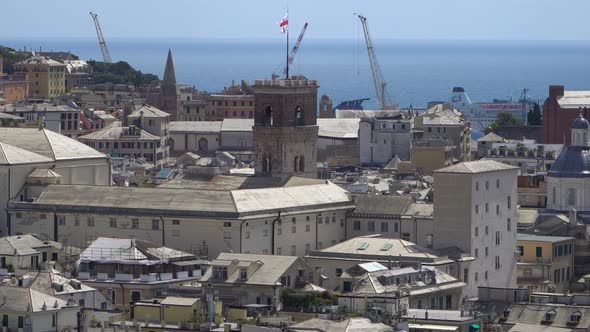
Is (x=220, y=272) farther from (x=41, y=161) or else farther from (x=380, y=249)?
(x=41, y=161)

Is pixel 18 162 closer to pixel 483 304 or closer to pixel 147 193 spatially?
pixel 147 193

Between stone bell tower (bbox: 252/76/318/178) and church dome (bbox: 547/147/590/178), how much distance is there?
9.63 meters

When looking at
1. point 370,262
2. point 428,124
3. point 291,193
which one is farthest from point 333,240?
point 428,124

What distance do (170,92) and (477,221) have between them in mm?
93257

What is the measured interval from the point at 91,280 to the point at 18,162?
41.4ft

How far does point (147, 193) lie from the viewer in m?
85.0

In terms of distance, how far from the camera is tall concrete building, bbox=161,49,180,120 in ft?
568

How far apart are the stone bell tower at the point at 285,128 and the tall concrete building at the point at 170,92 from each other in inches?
3090

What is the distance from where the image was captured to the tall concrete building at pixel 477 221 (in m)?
82.8

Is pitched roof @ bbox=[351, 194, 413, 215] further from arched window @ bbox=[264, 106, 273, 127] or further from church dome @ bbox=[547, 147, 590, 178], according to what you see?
church dome @ bbox=[547, 147, 590, 178]

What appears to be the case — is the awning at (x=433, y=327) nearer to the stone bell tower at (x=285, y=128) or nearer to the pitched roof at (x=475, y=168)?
the pitched roof at (x=475, y=168)

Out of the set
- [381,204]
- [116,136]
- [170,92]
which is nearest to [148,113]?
[116,136]

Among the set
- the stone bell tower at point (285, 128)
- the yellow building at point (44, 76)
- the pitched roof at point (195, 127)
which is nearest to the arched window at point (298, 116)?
the stone bell tower at point (285, 128)

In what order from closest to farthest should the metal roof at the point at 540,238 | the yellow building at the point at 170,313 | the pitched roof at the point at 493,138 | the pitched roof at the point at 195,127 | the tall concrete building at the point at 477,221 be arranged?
the yellow building at the point at 170,313 < the tall concrete building at the point at 477,221 < the metal roof at the point at 540,238 < the pitched roof at the point at 493,138 < the pitched roof at the point at 195,127
